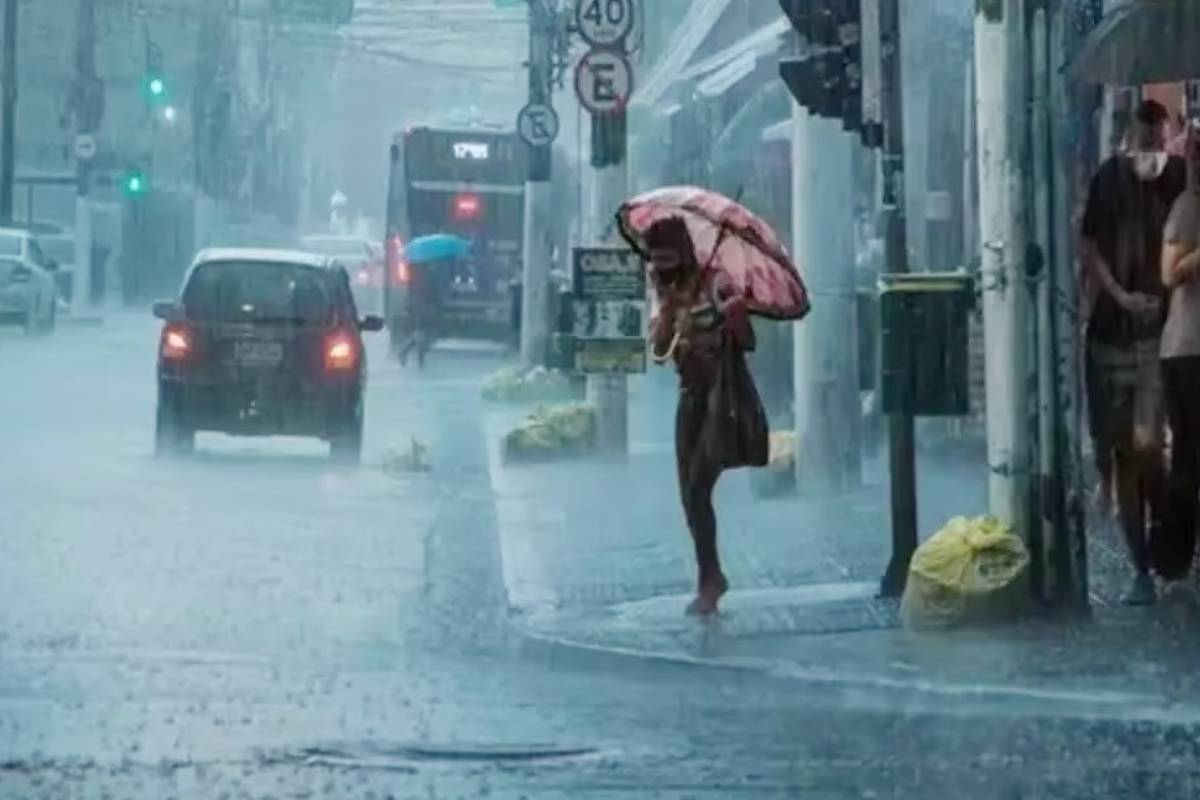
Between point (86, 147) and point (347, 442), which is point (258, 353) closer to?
point (347, 442)

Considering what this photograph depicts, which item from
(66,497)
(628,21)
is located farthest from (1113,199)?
Result: (628,21)

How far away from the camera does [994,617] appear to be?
13.9m

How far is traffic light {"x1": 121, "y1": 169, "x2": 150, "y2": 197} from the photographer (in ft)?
217

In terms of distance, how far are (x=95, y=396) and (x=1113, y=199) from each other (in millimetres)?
22272

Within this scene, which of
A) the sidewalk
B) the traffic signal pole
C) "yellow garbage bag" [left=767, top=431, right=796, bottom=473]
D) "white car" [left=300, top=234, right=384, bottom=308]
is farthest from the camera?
the traffic signal pole

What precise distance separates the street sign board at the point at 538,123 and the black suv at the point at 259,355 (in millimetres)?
8727

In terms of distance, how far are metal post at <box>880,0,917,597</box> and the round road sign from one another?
31.9 feet

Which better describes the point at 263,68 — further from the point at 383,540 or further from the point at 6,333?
the point at 383,540

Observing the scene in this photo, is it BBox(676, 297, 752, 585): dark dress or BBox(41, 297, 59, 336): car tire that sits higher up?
BBox(41, 297, 59, 336): car tire

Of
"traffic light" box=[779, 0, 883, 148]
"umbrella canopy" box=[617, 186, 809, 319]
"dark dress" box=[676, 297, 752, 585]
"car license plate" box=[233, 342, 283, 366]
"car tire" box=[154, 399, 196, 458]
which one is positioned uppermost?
"traffic light" box=[779, 0, 883, 148]

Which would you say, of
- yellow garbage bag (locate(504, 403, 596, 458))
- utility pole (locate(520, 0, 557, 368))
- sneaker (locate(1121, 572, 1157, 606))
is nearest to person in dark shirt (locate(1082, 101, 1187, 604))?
sneaker (locate(1121, 572, 1157, 606))

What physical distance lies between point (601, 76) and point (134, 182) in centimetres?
4244

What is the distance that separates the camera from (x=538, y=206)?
37.5m

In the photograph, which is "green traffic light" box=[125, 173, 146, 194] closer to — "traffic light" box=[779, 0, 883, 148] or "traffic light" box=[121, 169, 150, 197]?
"traffic light" box=[121, 169, 150, 197]
